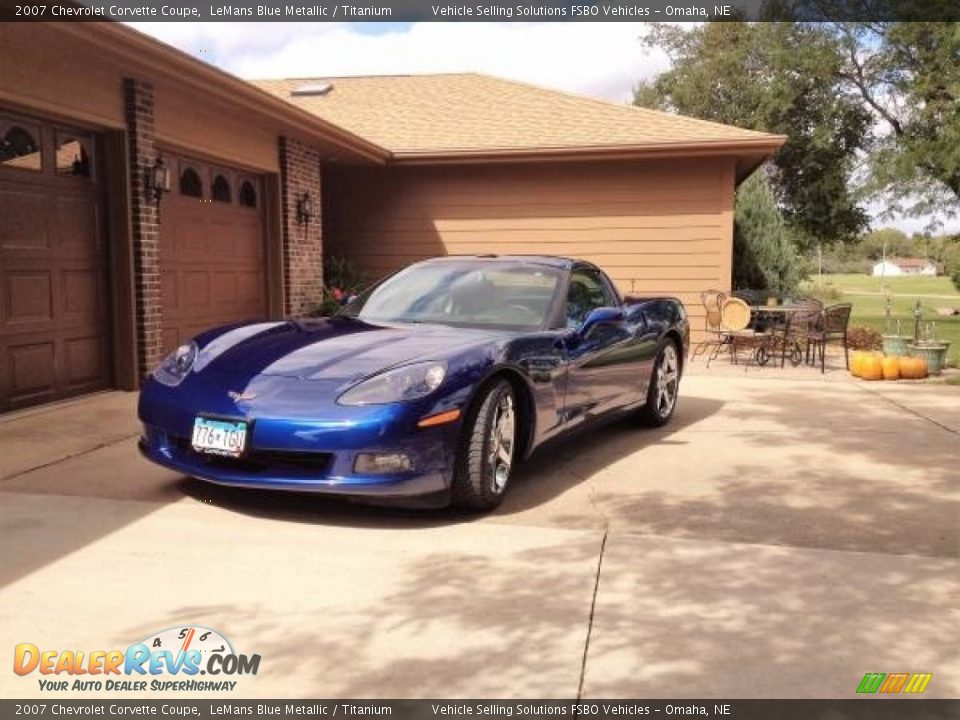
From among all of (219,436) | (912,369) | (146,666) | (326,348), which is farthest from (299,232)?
(146,666)

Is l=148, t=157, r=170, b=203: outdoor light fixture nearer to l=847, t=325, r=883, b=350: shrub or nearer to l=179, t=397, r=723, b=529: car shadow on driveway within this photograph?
l=179, t=397, r=723, b=529: car shadow on driveway

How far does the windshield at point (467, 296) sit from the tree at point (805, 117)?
17.1 meters

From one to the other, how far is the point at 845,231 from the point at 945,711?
23.1m

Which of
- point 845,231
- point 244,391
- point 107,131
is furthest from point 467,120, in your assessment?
point 845,231

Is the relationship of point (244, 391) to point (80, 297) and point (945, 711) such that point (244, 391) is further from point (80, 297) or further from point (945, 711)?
point (80, 297)

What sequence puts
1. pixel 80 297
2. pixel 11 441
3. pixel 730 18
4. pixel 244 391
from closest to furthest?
pixel 244 391
pixel 11 441
pixel 80 297
pixel 730 18

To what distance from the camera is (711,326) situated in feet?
37.8

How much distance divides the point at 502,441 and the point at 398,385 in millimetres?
724

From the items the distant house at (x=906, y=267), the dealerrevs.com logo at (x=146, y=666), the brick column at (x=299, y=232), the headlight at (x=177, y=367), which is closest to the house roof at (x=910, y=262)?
the distant house at (x=906, y=267)

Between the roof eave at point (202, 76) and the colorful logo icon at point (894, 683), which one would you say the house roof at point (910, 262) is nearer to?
the roof eave at point (202, 76)

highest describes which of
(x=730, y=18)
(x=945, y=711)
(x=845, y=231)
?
(x=730, y=18)

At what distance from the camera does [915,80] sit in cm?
2031

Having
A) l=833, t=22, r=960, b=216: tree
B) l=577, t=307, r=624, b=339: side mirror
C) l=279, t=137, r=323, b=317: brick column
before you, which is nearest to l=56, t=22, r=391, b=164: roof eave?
l=279, t=137, r=323, b=317: brick column

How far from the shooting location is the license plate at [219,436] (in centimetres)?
386
